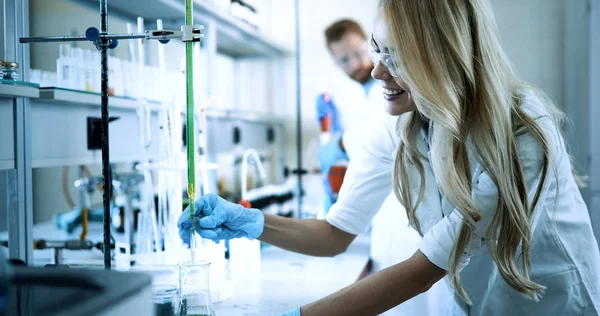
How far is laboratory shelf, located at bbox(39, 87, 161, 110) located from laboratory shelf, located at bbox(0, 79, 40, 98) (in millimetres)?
45

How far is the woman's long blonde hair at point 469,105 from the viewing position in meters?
0.98

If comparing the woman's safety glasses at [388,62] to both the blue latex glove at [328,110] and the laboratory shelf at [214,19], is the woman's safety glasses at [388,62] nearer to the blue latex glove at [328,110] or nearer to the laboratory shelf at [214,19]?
the laboratory shelf at [214,19]

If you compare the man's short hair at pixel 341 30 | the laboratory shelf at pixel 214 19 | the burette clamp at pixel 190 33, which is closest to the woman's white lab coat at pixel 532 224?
the burette clamp at pixel 190 33

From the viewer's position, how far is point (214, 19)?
2.36 metres

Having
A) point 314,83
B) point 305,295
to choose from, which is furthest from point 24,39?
point 314,83

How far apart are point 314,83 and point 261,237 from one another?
2.91 meters

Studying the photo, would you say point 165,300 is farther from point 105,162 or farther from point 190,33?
point 190,33

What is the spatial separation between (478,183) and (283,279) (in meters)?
0.70

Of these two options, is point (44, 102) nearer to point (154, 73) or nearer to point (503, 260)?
point (154, 73)

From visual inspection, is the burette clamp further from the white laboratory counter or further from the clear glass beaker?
the white laboratory counter

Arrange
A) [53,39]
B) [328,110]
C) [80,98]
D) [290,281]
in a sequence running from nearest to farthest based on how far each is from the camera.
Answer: [53,39]
[80,98]
[290,281]
[328,110]

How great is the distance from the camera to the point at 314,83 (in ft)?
13.4

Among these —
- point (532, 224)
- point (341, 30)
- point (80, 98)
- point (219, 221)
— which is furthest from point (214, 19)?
point (532, 224)

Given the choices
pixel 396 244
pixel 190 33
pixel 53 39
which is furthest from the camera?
pixel 396 244
